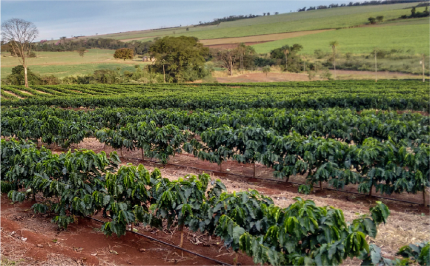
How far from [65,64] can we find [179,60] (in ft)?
115

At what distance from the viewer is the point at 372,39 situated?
267 feet

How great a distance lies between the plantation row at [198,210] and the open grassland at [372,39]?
71.9 meters

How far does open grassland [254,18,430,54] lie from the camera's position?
71344 millimetres

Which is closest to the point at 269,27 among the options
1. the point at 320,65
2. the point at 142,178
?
the point at 320,65

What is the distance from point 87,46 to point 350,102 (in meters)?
112

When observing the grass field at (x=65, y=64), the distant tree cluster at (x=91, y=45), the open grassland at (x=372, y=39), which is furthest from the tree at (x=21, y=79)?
the open grassland at (x=372, y=39)

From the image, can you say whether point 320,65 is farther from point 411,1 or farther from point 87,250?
point 411,1

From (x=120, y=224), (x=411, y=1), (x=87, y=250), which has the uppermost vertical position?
(x=411, y=1)

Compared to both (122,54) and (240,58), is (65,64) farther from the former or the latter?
(240,58)

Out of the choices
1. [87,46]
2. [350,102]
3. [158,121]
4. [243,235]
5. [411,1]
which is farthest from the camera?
[411,1]

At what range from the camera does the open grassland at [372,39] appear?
7134cm

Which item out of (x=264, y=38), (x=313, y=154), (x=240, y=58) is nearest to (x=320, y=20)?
(x=264, y=38)

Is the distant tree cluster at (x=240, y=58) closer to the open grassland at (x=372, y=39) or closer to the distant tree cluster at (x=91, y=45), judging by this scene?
the open grassland at (x=372, y=39)

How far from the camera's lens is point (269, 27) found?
125188 mm
